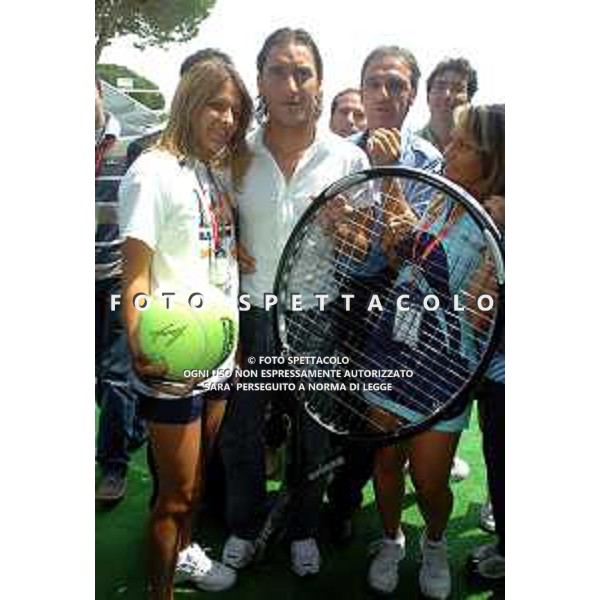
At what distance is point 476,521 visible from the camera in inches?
73.2

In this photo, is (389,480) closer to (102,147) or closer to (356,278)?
(356,278)

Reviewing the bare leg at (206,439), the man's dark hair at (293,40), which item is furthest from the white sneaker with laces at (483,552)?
the man's dark hair at (293,40)

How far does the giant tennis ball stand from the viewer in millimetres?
1689

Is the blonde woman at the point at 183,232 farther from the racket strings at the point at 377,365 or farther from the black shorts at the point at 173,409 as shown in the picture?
the racket strings at the point at 377,365

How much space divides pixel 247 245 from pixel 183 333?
218 millimetres

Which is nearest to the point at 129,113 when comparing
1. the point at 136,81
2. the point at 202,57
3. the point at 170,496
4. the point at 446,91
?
the point at 136,81

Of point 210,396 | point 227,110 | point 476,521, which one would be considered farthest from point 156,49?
point 476,521

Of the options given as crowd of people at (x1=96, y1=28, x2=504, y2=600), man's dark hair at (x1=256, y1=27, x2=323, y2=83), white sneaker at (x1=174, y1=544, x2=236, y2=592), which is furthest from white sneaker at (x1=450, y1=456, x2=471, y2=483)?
man's dark hair at (x1=256, y1=27, x2=323, y2=83)

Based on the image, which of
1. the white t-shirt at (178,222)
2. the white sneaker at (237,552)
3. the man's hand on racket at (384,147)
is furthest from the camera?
the white sneaker at (237,552)

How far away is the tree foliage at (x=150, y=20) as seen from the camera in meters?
1.73

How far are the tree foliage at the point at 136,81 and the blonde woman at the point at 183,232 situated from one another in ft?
0.14

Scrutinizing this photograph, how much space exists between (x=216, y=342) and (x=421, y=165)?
53cm

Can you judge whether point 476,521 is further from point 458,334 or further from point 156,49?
point 156,49

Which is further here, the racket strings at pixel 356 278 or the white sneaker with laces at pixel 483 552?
the white sneaker with laces at pixel 483 552
